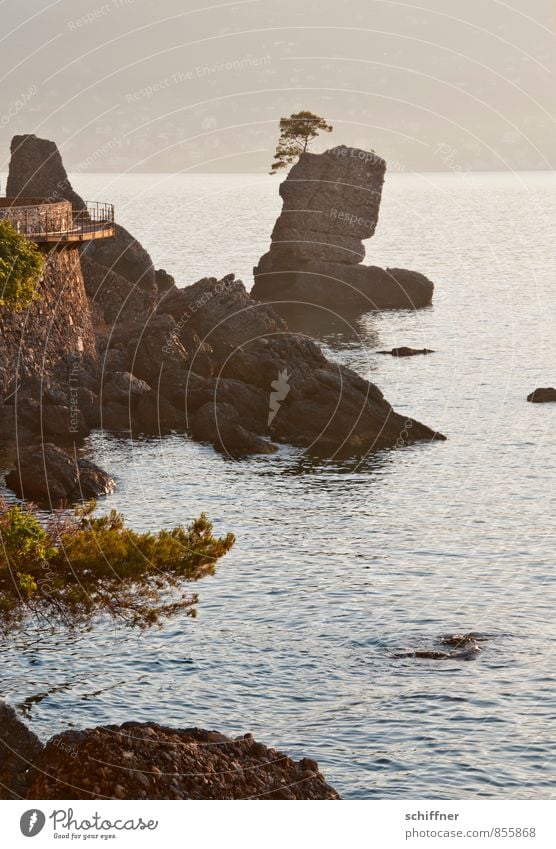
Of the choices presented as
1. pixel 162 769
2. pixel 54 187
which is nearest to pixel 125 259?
pixel 54 187

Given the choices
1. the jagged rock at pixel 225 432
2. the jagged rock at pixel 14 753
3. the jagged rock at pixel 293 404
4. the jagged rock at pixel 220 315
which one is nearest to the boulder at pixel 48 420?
the jagged rock at pixel 225 432

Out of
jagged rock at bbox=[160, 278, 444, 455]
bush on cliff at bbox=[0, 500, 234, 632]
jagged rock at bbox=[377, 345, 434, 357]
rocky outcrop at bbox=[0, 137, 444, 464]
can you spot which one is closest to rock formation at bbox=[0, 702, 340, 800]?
bush on cliff at bbox=[0, 500, 234, 632]

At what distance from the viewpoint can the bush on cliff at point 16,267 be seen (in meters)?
90.6

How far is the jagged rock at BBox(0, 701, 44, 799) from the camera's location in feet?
149

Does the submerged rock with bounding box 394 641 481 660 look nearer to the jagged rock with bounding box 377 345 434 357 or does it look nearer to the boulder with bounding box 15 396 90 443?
the boulder with bounding box 15 396 90 443

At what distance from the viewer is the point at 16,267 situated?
91312mm

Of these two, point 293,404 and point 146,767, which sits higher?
point 293,404

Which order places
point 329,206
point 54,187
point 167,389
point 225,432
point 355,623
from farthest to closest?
point 329,206
point 54,187
point 167,389
point 225,432
point 355,623

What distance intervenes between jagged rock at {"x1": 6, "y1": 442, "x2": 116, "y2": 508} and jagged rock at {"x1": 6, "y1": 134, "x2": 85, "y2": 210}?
72.3 metres

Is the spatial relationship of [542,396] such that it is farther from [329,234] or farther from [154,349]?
[329,234]

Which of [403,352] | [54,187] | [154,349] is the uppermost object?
[54,187]

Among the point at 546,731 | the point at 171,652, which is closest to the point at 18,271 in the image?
the point at 171,652

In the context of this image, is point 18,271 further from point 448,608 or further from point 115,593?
point 115,593

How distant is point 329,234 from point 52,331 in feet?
279
